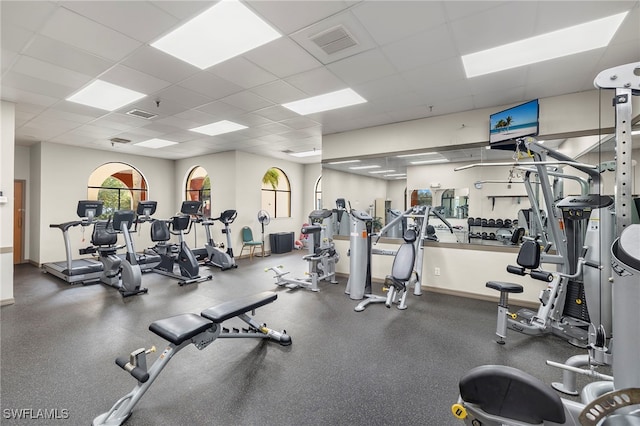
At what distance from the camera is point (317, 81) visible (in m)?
3.65

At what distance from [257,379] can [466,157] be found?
4470 millimetres

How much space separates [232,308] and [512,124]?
4283 millimetres

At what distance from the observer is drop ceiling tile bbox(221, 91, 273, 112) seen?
13.5ft

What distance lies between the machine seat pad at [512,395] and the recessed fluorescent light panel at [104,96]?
4746 millimetres

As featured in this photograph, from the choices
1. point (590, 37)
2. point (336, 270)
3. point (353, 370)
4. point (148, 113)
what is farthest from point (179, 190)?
point (590, 37)

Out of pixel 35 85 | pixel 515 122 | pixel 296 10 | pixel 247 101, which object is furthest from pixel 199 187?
pixel 515 122

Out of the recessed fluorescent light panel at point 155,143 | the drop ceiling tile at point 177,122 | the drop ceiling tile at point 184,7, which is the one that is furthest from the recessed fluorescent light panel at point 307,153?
the drop ceiling tile at point 184,7

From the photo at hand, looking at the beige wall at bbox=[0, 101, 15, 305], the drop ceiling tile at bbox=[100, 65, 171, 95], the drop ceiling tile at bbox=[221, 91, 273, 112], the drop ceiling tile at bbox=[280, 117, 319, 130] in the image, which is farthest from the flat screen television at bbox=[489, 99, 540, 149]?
the beige wall at bbox=[0, 101, 15, 305]

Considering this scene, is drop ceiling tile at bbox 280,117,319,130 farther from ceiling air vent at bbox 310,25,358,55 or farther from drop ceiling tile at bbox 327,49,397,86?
ceiling air vent at bbox 310,25,358,55

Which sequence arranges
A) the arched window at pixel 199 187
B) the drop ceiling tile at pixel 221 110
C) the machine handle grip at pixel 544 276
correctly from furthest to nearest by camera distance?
1. the arched window at pixel 199 187
2. the drop ceiling tile at pixel 221 110
3. the machine handle grip at pixel 544 276

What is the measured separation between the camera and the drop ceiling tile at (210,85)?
3545 millimetres

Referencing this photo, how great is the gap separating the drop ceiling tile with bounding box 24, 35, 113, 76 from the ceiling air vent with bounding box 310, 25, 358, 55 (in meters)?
2.30

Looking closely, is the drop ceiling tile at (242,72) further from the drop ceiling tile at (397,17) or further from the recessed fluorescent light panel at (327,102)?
the drop ceiling tile at (397,17)

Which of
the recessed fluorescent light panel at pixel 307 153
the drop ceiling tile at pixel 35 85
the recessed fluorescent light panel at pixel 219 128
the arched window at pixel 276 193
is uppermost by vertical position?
the recessed fluorescent light panel at pixel 307 153
